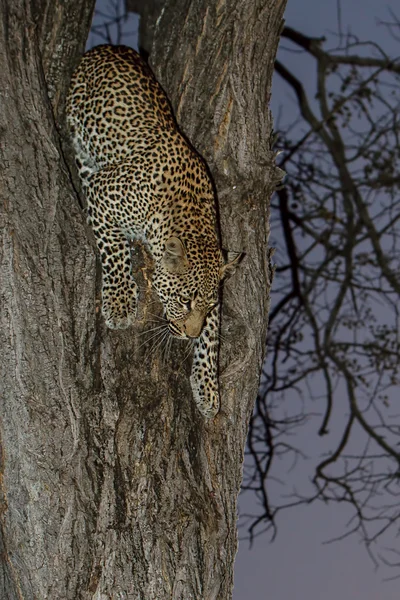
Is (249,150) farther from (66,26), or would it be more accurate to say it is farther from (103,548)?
(103,548)

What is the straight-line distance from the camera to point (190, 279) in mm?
3264

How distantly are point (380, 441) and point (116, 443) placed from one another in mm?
3605

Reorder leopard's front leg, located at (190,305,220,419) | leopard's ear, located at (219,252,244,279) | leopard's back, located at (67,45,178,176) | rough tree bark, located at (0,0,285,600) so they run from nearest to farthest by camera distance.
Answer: rough tree bark, located at (0,0,285,600)
leopard's front leg, located at (190,305,220,419)
leopard's ear, located at (219,252,244,279)
leopard's back, located at (67,45,178,176)

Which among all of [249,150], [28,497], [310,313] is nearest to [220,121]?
[249,150]

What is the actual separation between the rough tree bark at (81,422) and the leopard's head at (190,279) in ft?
0.41

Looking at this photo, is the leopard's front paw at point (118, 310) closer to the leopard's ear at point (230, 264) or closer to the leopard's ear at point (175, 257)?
the leopard's ear at point (175, 257)

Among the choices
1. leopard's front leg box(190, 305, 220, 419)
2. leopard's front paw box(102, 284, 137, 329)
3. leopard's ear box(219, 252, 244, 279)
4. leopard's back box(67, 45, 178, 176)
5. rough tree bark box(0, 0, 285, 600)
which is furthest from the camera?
leopard's back box(67, 45, 178, 176)

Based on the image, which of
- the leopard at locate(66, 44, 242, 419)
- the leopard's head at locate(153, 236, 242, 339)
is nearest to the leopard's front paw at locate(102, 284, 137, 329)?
the leopard at locate(66, 44, 242, 419)

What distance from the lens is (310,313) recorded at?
254 inches

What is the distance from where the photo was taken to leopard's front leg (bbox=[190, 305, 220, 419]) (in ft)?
10.3

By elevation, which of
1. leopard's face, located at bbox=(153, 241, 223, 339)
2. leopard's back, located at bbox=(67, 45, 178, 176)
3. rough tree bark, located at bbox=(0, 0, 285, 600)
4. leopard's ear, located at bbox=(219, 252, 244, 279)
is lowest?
rough tree bark, located at bbox=(0, 0, 285, 600)

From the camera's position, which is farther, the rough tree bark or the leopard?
the leopard

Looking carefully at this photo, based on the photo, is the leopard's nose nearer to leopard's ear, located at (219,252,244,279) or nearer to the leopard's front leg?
the leopard's front leg

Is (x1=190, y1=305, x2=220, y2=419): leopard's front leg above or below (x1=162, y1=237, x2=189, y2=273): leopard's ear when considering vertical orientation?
below
